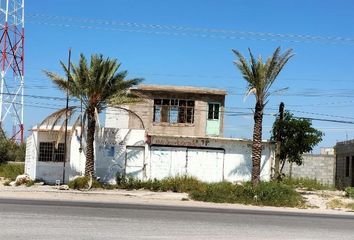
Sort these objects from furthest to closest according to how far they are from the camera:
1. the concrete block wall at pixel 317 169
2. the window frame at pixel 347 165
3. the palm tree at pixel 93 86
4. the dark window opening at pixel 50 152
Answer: the concrete block wall at pixel 317 169 → the window frame at pixel 347 165 → the dark window opening at pixel 50 152 → the palm tree at pixel 93 86

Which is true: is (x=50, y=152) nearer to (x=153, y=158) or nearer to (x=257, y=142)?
(x=153, y=158)

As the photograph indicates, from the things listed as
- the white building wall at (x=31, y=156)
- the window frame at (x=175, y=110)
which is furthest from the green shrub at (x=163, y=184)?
the window frame at (x=175, y=110)

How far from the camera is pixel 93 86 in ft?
102

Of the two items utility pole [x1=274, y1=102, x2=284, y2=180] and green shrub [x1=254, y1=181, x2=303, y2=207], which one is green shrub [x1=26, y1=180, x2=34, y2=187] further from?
utility pole [x1=274, y1=102, x2=284, y2=180]

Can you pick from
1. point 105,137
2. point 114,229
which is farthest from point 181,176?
point 114,229

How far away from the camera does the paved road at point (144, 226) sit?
41.3 feet

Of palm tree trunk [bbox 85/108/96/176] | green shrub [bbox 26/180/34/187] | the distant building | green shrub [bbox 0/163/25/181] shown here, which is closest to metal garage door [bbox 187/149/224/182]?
palm tree trunk [bbox 85/108/96/176]

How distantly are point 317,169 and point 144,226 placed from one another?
122ft

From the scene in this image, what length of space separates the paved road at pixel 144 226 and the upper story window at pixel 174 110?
77.6 feet

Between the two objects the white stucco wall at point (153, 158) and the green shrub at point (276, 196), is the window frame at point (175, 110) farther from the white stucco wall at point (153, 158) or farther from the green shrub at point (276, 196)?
the green shrub at point (276, 196)

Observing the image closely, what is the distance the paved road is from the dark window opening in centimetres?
1649

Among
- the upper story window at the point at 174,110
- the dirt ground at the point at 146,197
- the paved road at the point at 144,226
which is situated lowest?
the dirt ground at the point at 146,197

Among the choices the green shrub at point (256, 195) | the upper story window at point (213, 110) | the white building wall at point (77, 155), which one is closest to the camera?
the green shrub at point (256, 195)

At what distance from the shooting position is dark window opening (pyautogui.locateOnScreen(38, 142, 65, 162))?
34.9 m
